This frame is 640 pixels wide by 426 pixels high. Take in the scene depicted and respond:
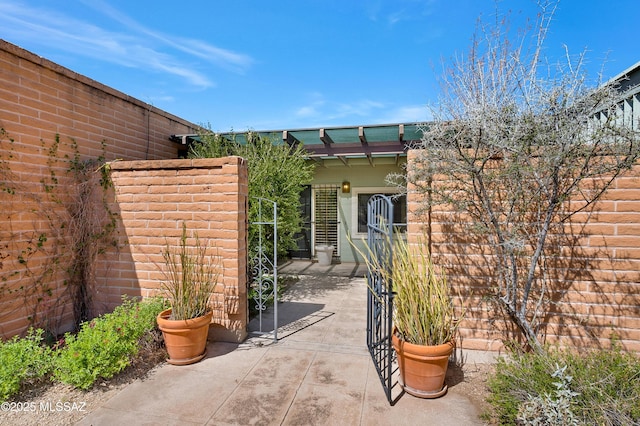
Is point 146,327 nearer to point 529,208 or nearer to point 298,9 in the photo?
point 529,208

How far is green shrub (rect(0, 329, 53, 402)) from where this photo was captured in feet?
7.48

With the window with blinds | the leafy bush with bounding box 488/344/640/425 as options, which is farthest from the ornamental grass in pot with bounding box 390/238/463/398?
the window with blinds

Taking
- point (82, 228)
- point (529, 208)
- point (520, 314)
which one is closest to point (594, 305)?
point (520, 314)

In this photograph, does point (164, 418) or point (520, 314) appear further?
point (520, 314)

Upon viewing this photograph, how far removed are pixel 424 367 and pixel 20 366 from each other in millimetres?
3308

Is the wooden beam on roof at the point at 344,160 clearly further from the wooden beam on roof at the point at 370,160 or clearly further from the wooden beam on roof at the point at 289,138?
the wooden beam on roof at the point at 289,138

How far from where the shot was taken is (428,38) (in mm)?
4859

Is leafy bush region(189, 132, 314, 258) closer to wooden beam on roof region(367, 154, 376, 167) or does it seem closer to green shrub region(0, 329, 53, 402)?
wooden beam on roof region(367, 154, 376, 167)

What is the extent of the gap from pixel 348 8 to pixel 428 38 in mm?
1487

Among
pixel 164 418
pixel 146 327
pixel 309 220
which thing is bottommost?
pixel 164 418

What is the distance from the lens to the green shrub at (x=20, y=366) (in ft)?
7.48

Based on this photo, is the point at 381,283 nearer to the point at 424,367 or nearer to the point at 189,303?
the point at 424,367

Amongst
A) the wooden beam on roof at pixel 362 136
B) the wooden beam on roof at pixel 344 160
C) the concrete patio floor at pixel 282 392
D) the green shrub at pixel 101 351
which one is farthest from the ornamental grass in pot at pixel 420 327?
the wooden beam on roof at pixel 344 160

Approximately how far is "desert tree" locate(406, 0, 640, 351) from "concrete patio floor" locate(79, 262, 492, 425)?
1062mm
